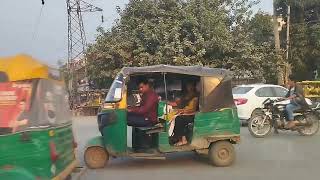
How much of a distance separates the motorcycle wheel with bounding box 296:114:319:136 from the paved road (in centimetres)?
199

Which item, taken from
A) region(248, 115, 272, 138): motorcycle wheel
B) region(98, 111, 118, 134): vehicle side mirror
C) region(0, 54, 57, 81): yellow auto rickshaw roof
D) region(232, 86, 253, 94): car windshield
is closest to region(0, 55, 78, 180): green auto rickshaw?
region(0, 54, 57, 81): yellow auto rickshaw roof

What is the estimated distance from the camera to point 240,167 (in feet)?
33.8

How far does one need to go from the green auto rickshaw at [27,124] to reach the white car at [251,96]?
40.4 ft

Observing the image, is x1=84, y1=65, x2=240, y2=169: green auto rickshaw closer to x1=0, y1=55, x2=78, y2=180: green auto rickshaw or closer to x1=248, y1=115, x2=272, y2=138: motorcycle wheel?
x1=0, y1=55, x2=78, y2=180: green auto rickshaw

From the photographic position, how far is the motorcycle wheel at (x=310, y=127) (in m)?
15.2

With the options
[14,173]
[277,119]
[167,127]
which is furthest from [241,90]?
[14,173]

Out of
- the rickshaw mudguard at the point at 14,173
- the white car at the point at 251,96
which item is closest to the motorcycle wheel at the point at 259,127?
the white car at the point at 251,96

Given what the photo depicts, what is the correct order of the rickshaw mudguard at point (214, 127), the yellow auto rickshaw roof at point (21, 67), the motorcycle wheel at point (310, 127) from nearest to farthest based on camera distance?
1. the yellow auto rickshaw roof at point (21, 67)
2. the rickshaw mudguard at point (214, 127)
3. the motorcycle wheel at point (310, 127)

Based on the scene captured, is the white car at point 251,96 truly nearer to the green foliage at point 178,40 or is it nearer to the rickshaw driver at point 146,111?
the rickshaw driver at point 146,111

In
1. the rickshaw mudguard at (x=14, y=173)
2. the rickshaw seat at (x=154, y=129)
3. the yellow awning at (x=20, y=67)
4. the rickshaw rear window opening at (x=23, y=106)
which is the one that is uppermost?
the yellow awning at (x=20, y=67)

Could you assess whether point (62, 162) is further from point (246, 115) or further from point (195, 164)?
point (246, 115)

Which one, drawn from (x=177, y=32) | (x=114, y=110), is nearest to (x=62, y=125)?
(x=114, y=110)

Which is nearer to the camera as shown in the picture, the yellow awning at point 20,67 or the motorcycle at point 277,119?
the yellow awning at point 20,67

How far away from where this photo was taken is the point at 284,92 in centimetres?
1861
